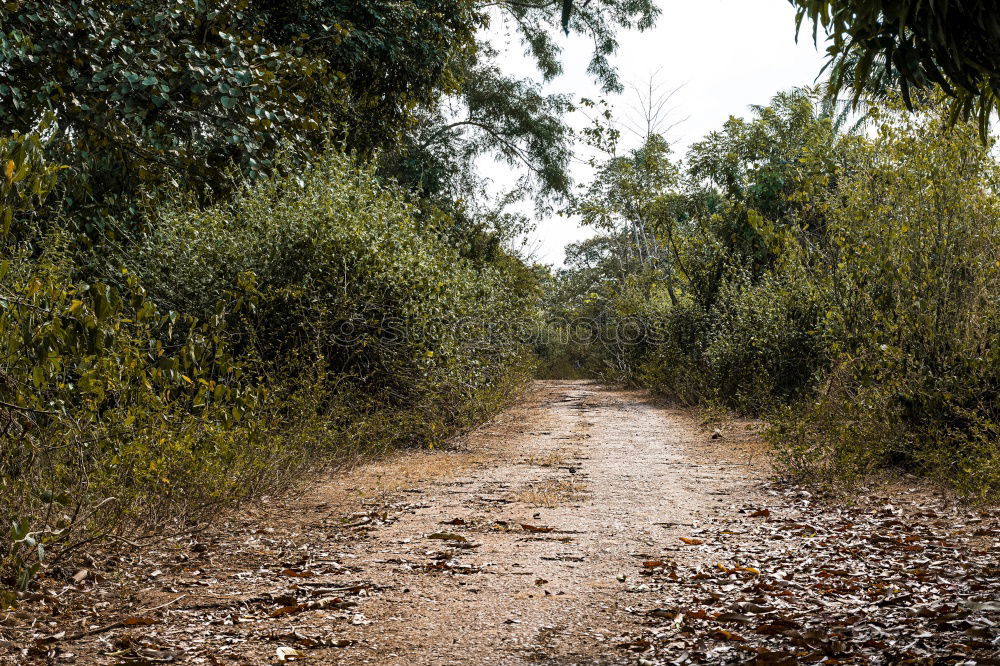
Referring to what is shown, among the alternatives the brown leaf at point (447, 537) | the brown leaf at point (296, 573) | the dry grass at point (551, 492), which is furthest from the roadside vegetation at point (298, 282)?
the dry grass at point (551, 492)

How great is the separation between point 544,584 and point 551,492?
290 centimetres

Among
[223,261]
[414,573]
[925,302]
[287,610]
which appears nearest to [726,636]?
[414,573]

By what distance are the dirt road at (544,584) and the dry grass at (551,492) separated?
0.12ft

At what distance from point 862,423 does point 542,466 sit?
3391 millimetres

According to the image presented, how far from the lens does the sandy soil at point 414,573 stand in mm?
3646

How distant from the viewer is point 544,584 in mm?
4559

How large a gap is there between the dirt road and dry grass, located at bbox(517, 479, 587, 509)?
4 centimetres

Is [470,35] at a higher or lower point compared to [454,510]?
higher

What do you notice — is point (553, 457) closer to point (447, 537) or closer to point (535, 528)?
point (535, 528)

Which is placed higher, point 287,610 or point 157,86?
point 157,86

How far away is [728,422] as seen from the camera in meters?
13.9

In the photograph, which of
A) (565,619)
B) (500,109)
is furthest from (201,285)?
(500,109)

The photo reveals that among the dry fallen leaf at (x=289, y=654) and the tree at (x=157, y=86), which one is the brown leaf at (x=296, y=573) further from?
the tree at (x=157, y=86)

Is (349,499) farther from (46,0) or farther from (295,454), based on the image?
(46,0)
